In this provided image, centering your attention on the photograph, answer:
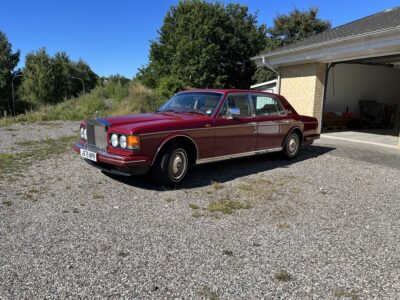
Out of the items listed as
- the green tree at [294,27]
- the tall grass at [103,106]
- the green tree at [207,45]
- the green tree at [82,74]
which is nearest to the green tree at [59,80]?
the green tree at [82,74]

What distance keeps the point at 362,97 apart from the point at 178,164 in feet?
46.1

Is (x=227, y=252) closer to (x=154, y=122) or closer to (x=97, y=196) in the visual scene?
(x=97, y=196)

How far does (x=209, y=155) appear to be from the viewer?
5637mm

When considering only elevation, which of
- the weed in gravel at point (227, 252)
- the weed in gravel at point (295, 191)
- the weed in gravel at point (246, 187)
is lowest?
the weed in gravel at point (227, 252)

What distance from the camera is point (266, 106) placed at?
6.84 meters

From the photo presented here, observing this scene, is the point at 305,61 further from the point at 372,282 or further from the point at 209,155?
the point at 372,282

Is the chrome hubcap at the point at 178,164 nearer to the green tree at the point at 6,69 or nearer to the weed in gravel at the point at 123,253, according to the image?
the weed in gravel at the point at 123,253

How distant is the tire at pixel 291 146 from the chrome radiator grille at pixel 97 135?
13.4 ft

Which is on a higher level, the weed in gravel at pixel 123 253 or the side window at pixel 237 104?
the side window at pixel 237 104

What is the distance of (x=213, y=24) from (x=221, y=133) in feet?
97.0

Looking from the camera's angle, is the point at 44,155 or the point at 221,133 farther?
the point at 44,155

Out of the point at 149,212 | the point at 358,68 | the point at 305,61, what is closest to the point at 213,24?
the point at 358,68

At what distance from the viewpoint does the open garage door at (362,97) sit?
14477mm

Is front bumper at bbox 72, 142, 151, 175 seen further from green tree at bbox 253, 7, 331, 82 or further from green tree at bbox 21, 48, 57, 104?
green tree at bbox 21, 48, 57, 104
